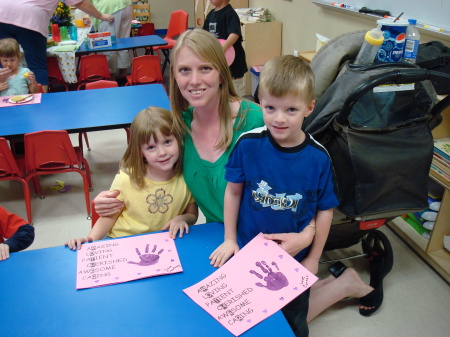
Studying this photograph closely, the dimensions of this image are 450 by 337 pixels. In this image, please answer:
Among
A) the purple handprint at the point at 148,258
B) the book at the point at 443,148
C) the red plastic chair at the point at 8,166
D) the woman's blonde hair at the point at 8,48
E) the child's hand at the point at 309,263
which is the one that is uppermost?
the woman's blonde hair at the point at 8,48

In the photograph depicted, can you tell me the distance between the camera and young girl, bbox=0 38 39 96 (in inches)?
125

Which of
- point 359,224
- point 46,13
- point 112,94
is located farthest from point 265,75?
point 46,13

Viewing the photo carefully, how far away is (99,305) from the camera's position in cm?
108

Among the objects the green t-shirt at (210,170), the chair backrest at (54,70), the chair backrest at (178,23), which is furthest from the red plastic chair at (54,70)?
the green t-shirt at (210,170)

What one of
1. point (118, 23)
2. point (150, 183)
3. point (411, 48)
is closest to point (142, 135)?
point (150, 183)

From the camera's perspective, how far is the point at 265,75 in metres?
1.15

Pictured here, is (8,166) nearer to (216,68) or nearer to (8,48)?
(8,48)

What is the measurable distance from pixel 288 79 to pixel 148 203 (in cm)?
72

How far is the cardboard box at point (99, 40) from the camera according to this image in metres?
4.34

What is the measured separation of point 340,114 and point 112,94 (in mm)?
2214

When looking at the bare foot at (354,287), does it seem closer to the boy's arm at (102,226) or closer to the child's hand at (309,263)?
the child's hand at (309,263)

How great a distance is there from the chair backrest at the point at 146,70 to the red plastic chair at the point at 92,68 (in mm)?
454

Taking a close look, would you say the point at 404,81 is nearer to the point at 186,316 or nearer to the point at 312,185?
the point at 312,185

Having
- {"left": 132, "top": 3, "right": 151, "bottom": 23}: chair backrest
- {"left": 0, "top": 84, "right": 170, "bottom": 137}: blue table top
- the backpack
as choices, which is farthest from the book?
{"left": 132, "top": 3, "right": 151, "bottom": 23}: chair backrest
